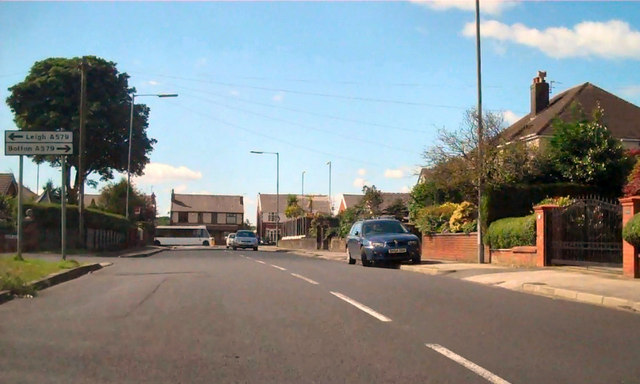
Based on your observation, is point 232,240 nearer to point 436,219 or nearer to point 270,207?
point 436,219

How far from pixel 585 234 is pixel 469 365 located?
14.3 meters

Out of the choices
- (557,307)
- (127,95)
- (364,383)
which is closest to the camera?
(364,383)

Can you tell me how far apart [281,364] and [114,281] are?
1093 centimetres

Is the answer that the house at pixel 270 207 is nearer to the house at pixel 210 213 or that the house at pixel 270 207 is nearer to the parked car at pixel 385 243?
the house at pixel 210 213

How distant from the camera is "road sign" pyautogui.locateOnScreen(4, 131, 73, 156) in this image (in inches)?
753

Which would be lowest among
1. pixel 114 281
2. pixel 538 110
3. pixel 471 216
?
pixel 114 281

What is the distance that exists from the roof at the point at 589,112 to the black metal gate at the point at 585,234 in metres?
17.1

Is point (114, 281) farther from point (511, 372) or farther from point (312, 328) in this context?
point (511, 372)

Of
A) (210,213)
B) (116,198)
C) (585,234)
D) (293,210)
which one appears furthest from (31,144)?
(210,213)

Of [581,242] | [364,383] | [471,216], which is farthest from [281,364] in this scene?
[471,216]

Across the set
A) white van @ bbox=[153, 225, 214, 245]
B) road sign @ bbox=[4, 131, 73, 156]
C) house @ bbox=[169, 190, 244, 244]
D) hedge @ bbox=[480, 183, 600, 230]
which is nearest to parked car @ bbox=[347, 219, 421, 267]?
hedge @ bbox=[480, 183, 600, 230]

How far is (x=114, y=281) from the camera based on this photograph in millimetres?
16703

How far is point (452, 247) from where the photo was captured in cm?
2736

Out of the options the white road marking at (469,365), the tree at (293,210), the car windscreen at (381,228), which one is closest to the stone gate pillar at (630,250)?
the car windscreen at (381,228)
